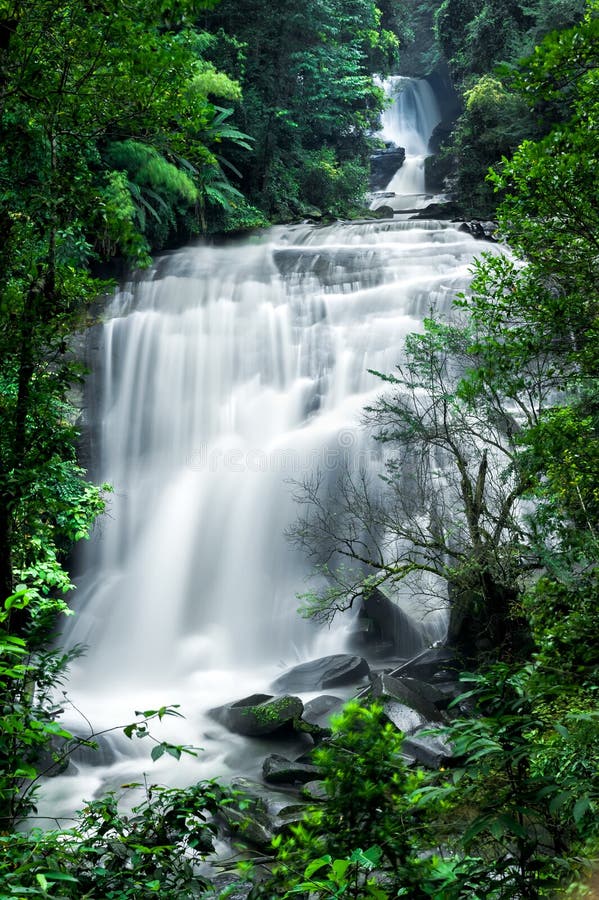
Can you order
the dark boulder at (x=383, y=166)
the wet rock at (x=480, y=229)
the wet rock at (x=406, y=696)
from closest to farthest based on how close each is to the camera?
the wet rock at (x=406, y=696)
the wet rock at (x=480, y=229)
the dark boulder at (x=383, y=166)

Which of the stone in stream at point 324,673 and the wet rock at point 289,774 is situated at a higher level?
the wet rock at point 289,774

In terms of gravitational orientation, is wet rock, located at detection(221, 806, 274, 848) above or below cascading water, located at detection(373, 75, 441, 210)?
below

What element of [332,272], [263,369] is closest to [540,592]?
[263,369]

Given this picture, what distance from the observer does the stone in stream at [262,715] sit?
336 inches

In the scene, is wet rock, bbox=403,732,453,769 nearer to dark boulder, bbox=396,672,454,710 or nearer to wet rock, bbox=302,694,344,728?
dark boulder, bbox=396,672,454,710

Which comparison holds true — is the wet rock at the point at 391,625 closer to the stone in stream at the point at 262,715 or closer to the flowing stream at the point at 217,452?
the flowing stream at the point at 217,452

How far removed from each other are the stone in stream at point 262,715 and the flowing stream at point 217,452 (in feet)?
0.72

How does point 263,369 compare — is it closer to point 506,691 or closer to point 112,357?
point 112,357

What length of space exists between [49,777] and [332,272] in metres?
13.6

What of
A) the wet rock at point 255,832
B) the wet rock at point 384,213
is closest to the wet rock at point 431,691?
the wet rock at point 255,832

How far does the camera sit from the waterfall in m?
10.9

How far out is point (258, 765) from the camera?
26.6 feet

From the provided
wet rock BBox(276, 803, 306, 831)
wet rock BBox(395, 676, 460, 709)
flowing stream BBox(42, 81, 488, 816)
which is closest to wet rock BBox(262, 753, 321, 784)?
flowing stream BBox(42, 81, 488, 816)

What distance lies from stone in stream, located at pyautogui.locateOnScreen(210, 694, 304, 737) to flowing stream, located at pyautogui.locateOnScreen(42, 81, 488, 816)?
0.72 ft
